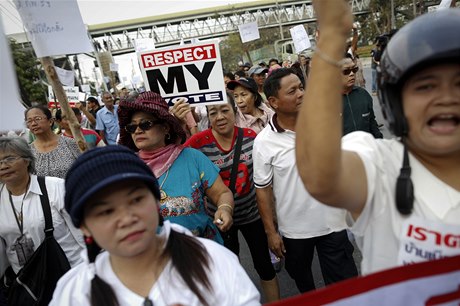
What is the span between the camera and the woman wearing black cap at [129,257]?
1.29 m

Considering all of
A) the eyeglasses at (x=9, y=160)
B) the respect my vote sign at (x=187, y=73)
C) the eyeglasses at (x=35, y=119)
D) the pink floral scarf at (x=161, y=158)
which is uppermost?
the respect my vote sign at (x=187, y=73)

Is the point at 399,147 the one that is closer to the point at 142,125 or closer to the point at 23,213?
the point at 142,125

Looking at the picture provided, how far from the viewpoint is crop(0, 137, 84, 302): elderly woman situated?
2543mm

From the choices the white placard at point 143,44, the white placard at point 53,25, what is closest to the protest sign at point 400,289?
the white placard at point 53,25

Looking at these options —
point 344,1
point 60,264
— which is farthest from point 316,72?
point 60,264

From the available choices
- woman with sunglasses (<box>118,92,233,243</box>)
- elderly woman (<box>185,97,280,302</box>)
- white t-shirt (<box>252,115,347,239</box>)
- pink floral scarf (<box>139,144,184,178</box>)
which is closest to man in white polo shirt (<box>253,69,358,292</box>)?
white t-shirt (<box>252,115,347,239</box>)

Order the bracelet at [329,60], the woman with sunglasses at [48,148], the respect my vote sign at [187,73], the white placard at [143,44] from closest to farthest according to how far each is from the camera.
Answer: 1. the bracelet at [329,60]
2. the respect my vote sign at [187,73]
3. the woman with sunglasses at [48,148]
4. the white placard at [143,44]

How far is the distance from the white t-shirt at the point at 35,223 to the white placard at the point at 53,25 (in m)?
0.94

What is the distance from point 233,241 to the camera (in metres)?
3.34

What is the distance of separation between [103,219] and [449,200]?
1100mm

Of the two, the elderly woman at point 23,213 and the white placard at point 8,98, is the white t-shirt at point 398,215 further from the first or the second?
the elderly woman at point 23,213

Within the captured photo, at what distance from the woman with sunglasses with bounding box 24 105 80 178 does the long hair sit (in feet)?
8.68

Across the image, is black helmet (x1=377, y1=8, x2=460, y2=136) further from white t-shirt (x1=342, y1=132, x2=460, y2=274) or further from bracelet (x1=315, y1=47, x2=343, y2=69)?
bracelet (x1=315, y1=47, x2=343, y2=69)

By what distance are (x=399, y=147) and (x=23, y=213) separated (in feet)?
7.91
